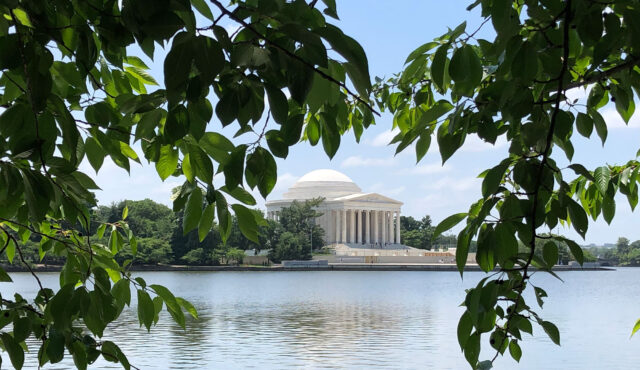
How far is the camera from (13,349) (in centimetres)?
255

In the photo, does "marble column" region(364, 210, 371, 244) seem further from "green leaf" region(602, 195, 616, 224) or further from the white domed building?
"green leaf" region(602, 195, 616, 224)

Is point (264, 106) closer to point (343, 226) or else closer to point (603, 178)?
point (603, 178)

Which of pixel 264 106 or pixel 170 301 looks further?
pixel 170 301

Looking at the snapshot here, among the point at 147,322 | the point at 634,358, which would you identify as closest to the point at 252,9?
the point at 147,322

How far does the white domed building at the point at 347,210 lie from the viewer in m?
116

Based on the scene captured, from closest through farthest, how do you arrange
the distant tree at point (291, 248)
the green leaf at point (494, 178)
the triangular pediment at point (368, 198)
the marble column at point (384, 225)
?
the green leaf at point (494, 178)
the distant tree at point (291, 248)
the triangular pediment at point (368, 198)
the marble column at point (384, 225)

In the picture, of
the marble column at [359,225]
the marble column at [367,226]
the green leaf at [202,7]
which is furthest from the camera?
the marble column at [367,226]

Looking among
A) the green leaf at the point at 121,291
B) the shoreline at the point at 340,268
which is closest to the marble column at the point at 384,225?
the shoreline at the point at 340,268

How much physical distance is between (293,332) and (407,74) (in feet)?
86.8

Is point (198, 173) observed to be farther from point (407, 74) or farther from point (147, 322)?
point (407, 74)

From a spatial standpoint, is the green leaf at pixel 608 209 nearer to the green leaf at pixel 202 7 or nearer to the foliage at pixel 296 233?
the green leaf at pixel 202 7

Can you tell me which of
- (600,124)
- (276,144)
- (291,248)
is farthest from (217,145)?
(291,248)

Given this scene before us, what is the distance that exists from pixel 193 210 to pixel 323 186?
120 m

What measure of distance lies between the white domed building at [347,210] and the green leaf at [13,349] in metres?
110
